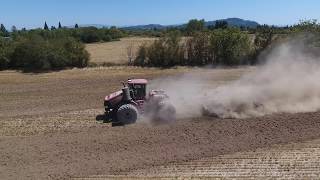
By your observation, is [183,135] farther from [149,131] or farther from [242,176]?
[242,176]

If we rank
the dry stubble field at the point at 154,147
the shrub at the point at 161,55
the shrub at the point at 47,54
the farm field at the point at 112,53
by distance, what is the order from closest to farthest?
the dry stubble field at the point at 154,147
the shrub at the point at 47,54
the shrub at the point at 161,55
the farm field at the point at 112,53

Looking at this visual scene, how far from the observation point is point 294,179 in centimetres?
1565

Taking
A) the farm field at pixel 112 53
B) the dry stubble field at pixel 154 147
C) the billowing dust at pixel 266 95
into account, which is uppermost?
the billowing dust at pixel 266 95

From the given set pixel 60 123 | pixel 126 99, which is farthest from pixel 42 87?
pixel 126 99

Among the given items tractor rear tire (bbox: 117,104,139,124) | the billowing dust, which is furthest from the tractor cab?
the billowing dust

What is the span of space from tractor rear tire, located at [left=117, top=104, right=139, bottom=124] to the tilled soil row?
409mm

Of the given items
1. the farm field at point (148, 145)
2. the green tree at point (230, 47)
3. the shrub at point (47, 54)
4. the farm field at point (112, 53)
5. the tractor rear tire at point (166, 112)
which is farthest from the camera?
the farm field at point (112, 53)

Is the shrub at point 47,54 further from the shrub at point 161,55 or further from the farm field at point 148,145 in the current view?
the farm field at point 148,145

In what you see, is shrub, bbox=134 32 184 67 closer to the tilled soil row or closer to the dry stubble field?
the dry stubble field

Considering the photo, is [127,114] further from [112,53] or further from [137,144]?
[112,53]

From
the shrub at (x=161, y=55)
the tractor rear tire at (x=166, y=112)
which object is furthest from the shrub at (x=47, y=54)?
the tractor rear tire at (x=166, y=112)

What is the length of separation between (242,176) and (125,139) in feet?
19.1

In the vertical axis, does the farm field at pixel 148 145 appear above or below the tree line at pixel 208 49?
below

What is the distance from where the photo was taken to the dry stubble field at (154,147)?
17031 millimetres
